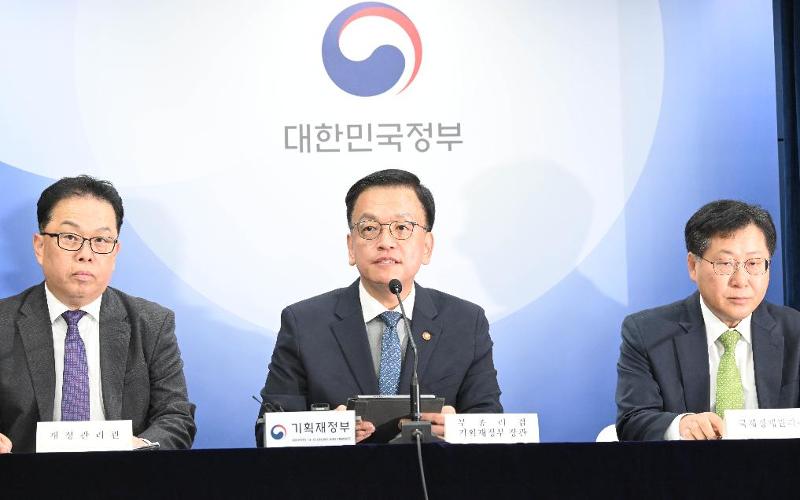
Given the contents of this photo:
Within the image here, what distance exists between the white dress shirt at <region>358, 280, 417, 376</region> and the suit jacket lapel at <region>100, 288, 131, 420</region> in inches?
31.7

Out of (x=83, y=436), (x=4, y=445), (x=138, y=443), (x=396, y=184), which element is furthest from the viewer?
(x=396, y=184)

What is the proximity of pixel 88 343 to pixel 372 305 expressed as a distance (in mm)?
964

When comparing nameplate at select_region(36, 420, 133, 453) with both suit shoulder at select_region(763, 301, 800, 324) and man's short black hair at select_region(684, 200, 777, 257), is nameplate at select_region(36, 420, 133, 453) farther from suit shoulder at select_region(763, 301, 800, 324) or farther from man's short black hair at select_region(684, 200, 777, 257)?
suit shoulder at select_region(763, 301, 800, 324)

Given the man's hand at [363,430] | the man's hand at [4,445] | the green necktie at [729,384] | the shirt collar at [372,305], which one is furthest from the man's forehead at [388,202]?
the man's hand at [4,445]

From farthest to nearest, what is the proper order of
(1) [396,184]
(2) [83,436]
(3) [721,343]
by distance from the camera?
(1) [396,184], (3) [721,343], (2) [83,436]

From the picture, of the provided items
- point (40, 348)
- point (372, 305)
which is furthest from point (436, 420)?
point (40, 348)

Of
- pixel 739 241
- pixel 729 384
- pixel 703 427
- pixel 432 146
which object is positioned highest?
pixel 432 146

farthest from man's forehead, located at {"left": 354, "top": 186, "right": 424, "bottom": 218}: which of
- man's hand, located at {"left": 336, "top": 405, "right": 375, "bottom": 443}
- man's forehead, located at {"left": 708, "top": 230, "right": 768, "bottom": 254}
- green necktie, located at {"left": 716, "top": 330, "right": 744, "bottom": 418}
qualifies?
green necktie, located at {"left": 716, "top": 330, "right": 744, "bottom": 418}

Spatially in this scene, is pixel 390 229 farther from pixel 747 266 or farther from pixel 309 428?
pixel 747 266

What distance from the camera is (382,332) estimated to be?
3.31 meters

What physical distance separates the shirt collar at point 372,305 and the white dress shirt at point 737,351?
39.2 inches

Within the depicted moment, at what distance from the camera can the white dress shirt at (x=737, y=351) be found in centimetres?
318

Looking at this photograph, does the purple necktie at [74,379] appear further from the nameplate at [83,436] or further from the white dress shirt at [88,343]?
the nameplate at [83,436]

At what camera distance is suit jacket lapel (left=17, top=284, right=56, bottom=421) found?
3.08 m
